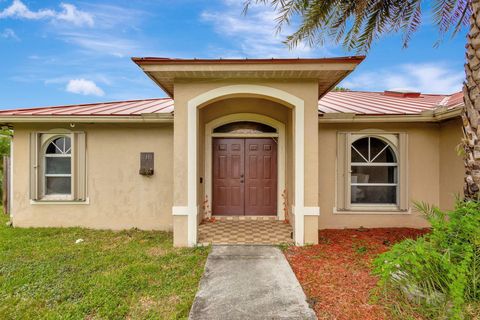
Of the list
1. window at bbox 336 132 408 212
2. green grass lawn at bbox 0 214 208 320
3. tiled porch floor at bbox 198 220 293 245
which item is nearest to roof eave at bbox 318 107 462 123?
window at bbox 336 132 408 212

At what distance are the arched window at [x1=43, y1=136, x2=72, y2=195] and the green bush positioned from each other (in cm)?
716

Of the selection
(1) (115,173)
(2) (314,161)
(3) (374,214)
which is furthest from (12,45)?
(3) (374,214)

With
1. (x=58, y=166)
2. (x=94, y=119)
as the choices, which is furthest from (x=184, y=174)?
(x=58, y=166)

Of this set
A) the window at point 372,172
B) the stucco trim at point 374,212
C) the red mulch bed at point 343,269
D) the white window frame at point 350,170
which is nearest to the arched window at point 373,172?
the window at point 372,172

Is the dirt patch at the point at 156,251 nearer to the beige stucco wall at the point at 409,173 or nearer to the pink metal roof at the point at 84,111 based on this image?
the pink metal roof at the point at 84,111

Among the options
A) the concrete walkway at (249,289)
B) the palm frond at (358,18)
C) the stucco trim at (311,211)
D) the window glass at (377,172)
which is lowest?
the concrete walkway at (249,289)

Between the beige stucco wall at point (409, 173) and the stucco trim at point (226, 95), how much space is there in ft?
5.27

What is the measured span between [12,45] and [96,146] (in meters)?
11.7

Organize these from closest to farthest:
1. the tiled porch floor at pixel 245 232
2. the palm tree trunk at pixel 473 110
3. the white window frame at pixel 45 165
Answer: the palm tree trunk at pixel 473 110 < the tiled porch floor at pixel 245 232 < the white window frame at pixel 45 165

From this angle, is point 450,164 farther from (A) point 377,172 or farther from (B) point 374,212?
(B) point 374,212

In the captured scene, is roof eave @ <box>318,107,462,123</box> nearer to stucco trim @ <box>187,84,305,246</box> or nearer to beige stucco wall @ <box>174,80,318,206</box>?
beige stucco wall @ <box>174,80,318,206</box>

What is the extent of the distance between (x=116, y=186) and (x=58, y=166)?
165 cm

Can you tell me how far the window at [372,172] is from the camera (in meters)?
6.27

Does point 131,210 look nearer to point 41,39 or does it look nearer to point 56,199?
point 56,199
